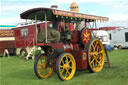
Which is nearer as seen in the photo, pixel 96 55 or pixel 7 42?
pixel 96 55

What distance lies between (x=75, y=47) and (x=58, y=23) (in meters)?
1.15

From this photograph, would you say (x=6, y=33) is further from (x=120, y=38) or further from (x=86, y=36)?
(x=86, y=36)

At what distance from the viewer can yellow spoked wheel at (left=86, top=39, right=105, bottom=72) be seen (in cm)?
764

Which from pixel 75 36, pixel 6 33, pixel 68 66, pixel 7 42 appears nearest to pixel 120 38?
pixel 7 42

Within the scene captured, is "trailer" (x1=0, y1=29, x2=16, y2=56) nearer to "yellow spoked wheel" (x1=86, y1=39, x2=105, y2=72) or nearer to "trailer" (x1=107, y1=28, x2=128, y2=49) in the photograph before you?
"trailer" (x1=107, y1=28, x2=128, y2=49)

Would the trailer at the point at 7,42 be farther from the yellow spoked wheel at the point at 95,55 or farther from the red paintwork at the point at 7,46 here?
the yellow spoked wheel at the point at 95,55

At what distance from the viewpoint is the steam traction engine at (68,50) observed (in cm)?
695

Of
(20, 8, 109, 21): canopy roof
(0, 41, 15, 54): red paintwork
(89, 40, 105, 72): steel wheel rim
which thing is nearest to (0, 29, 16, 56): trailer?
(0, 41, 15, 54): red paintwork

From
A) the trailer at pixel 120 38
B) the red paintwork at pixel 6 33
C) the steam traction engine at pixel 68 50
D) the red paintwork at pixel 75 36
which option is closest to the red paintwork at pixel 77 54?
the steam traction engine at pixel 68 50

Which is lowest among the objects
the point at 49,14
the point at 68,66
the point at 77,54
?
the point at 68,66

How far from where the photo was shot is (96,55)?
8180 millimetres

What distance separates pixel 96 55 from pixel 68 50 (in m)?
1.37

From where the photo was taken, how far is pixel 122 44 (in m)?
23.8

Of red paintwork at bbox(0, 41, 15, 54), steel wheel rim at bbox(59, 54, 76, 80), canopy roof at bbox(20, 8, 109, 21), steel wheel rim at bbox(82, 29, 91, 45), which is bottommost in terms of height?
red paintwork at bbox(0, 41, 15, 54)
